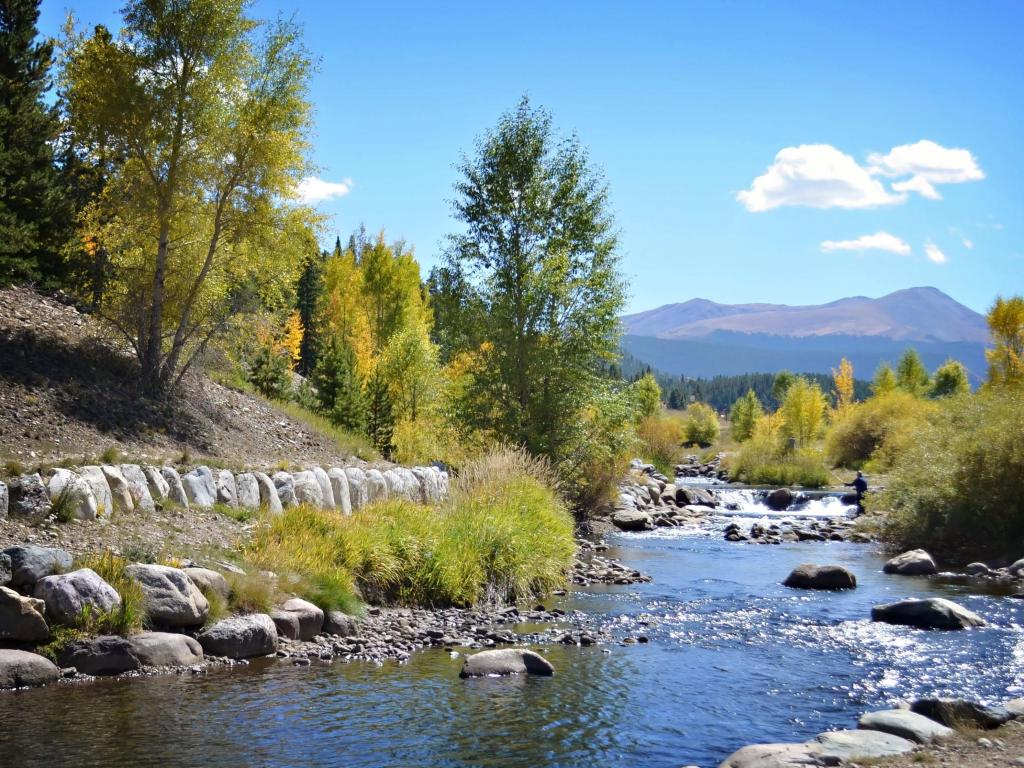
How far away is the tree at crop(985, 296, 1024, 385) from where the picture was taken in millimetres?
50562

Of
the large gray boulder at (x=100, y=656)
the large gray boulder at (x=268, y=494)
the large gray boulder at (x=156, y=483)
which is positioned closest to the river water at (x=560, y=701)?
the large gray boulder at (x=100, y=656)

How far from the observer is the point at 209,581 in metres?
10.4

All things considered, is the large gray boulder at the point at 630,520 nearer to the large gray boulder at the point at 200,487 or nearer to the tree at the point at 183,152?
the tree at the point at 183,152

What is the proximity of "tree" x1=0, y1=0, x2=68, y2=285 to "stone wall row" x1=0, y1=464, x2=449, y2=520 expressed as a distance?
7332 millimetres

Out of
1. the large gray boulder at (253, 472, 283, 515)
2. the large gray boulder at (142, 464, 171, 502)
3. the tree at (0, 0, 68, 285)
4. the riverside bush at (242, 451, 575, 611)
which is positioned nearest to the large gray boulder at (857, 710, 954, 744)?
the riverside bush at (242, 451, 575, 611)

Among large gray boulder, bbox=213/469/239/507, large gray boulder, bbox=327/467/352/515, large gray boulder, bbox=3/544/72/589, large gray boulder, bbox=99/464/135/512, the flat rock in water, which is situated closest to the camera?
the flat rock in water

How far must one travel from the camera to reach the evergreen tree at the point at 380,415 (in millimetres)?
28719

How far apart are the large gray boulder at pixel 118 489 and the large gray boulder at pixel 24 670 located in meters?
2.75

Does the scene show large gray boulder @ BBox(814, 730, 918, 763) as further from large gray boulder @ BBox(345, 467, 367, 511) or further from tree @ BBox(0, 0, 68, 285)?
tree @ BBox(0, 0, 68, 285)

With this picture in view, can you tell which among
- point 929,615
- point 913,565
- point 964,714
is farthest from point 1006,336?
point 964,714

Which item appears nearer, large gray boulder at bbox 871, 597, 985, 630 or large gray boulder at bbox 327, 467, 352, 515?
large gray boulder at bbox 871, 597, 985, 630

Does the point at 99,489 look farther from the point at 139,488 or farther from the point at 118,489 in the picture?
the point at 139,488

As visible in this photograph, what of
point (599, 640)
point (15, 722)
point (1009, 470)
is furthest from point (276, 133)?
point (1009, 470)

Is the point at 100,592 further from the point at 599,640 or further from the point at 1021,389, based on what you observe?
the point at 1021,389
